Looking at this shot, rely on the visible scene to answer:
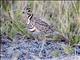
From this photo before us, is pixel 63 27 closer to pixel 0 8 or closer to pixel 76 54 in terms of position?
pixel 76 54

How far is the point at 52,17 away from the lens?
3.99 meters

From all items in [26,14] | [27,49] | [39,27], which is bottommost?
[27,49]

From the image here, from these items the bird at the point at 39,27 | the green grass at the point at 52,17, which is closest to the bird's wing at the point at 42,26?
the bird at the point at 39,27

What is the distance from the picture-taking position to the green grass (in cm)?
380

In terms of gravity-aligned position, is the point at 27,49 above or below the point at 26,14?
below

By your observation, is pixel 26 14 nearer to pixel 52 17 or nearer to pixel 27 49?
pixel 52 17

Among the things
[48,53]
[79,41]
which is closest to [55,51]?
[48,53]

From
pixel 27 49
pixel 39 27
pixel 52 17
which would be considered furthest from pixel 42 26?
pixel 27 49

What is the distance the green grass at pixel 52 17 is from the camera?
3799mm

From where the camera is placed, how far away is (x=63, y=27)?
12.7ft

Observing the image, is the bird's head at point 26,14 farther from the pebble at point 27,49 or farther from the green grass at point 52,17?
the pebble at point 27,49

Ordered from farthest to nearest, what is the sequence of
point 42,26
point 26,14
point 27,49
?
point 26,14
point 42,26
point 27,49

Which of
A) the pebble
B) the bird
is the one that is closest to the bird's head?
the bird

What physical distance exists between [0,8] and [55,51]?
3.38 ft
